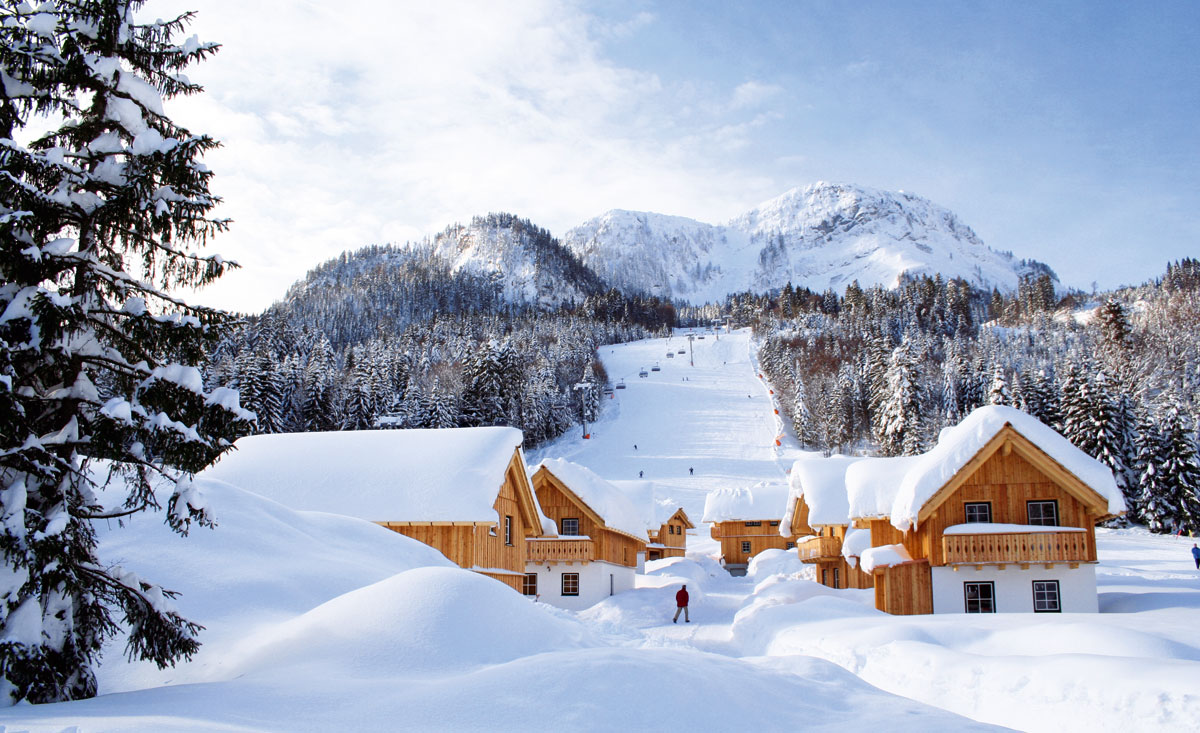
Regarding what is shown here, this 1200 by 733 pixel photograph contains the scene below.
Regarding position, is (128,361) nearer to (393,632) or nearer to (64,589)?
(64,589)

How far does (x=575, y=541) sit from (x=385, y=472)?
35.4 feet

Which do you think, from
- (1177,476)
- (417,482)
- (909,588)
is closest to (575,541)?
(417,482)

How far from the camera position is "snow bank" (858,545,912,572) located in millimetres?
26300

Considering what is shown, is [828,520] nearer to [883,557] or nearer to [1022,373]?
[883,557]

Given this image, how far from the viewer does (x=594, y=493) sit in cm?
3644

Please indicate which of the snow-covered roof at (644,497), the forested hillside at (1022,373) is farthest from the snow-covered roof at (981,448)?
the forested hillside at (1022,373)

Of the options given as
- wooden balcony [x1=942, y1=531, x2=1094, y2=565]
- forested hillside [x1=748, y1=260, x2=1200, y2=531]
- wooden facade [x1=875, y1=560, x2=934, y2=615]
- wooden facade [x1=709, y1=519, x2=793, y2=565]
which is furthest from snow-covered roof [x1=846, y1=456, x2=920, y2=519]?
wooden facade [x1=709, y1=519, x2=793, y2=565]

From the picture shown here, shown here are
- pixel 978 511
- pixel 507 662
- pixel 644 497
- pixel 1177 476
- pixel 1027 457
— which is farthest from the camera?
pixel 644 497

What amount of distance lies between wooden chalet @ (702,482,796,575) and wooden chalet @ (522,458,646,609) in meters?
26.5

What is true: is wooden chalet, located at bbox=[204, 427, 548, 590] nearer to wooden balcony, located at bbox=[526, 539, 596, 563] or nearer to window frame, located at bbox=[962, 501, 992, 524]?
wooden balcony, located at bbox=[526, 539, 596, 563]

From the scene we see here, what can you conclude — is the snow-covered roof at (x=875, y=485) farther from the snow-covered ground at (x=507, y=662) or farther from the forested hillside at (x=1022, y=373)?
the forested hillside at (x=1022, y=373)

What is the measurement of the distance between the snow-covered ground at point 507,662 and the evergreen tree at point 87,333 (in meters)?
0.93

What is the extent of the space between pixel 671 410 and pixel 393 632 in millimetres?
101283

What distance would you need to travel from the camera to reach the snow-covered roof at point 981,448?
81.3ft
